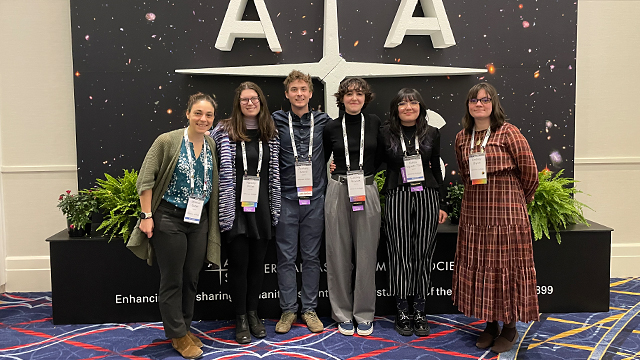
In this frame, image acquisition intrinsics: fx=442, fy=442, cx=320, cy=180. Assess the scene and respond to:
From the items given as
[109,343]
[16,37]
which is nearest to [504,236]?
[109,343]

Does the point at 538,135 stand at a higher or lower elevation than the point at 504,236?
higher

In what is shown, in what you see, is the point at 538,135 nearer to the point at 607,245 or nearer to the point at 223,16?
the point at 607,245

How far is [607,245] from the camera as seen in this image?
10.8 feet

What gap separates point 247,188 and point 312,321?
1.04 metres

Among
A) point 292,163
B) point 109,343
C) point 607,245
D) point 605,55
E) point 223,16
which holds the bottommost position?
point 109,343

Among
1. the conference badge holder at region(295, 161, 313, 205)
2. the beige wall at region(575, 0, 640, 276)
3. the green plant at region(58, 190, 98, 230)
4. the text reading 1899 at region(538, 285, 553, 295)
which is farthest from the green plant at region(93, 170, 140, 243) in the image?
the beige wall at region(575, 0, 640, 276)

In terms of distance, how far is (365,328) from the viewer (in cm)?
296

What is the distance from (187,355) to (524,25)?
12.1ft

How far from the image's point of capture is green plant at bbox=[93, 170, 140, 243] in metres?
3.14

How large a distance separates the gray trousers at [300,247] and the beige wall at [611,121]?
2.71 metres

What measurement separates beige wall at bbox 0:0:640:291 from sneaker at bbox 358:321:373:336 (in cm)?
256

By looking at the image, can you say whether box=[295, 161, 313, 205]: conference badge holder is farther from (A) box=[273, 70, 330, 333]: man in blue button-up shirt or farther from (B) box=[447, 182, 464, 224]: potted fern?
(B) box=[447, 182, 464, 224]: potted fern

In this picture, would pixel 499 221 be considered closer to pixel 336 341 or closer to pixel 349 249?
pixel 349 249

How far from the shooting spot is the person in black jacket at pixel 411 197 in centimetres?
286
